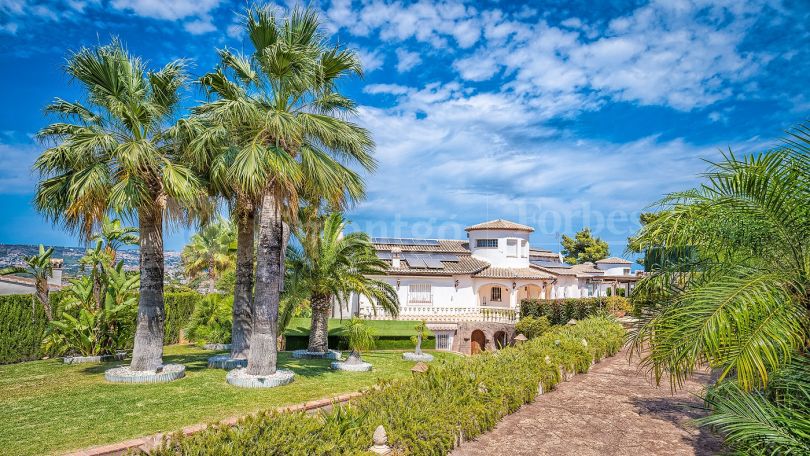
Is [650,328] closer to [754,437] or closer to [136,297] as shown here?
[754,437]

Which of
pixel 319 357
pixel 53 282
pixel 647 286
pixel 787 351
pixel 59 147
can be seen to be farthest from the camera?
pixel 53 282

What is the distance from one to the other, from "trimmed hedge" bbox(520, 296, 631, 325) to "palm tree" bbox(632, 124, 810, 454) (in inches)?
800

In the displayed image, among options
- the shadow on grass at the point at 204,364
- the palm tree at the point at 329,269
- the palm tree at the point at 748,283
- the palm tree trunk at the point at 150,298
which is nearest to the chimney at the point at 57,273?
the shadow on grass at the point at 204,364

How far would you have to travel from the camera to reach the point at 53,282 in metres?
19.7

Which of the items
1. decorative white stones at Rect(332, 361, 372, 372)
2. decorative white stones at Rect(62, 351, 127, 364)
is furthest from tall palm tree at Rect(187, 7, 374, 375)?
decorative white stones at Rect(62, 351, 127, 364)

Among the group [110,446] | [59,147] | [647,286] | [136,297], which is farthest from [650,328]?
[136,297]

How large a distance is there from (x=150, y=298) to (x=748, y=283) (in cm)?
1245

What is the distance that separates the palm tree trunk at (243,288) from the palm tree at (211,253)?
54.1 ft

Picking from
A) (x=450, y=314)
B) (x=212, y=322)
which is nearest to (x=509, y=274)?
(x=450, y=314)

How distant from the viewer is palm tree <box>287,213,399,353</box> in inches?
659

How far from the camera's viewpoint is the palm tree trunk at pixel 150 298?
37.6 feet

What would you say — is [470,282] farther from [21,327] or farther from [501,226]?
[21,327]

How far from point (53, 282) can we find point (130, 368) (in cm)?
1174

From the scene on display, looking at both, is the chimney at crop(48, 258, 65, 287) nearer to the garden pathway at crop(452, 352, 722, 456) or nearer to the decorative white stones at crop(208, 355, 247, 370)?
the decorative white stones at crop(208, 355, 247, 370)
